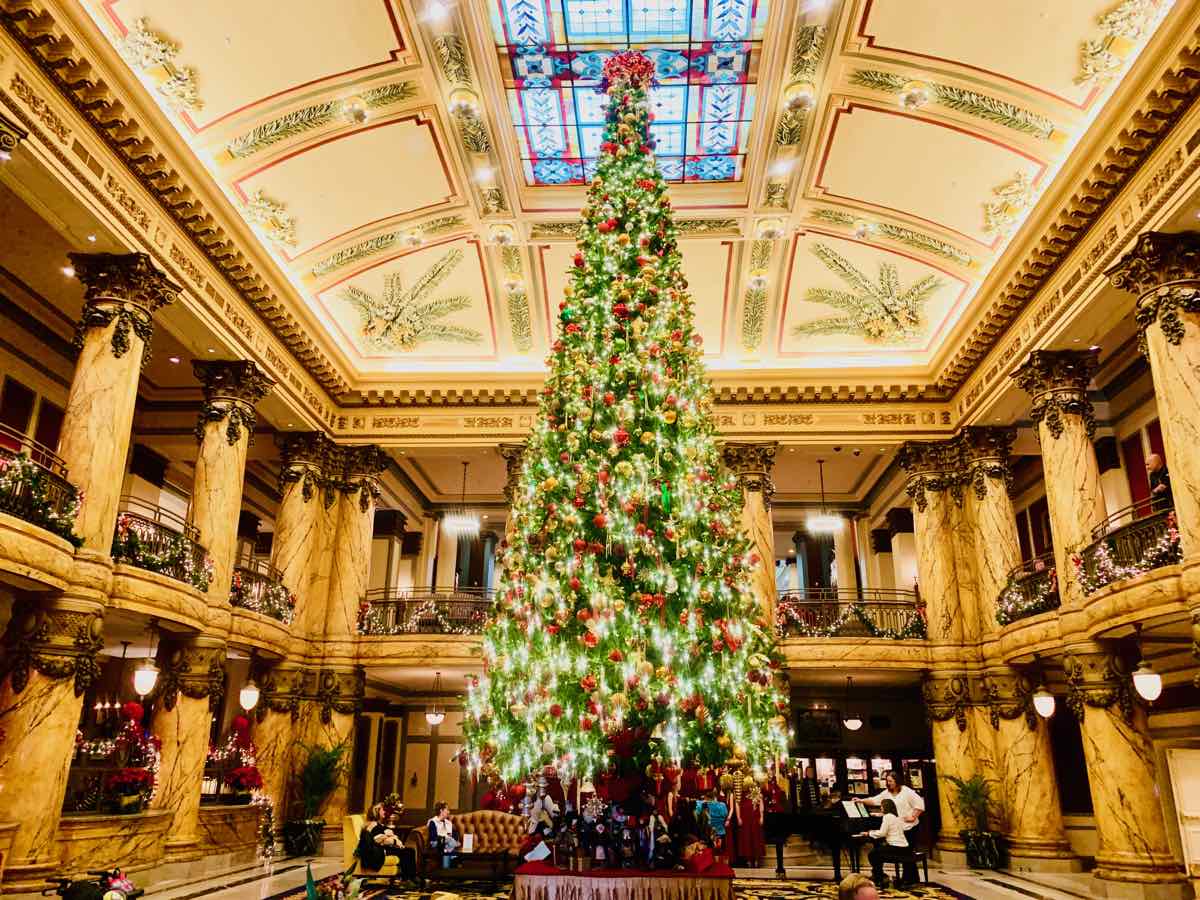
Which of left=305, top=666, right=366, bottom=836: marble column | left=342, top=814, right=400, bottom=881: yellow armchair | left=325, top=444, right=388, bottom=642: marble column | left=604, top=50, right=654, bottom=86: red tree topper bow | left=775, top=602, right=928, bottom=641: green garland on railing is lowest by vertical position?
left=342, top=814, right=400, bottom=881: yellow armchair

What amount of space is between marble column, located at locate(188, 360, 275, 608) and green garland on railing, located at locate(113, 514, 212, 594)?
330 millimetres

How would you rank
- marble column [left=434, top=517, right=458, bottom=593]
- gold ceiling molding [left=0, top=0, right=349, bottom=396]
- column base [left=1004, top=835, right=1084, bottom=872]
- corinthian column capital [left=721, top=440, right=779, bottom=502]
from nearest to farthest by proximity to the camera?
gold ceiling molding [left=0, top=0, right=349, bottom=396] < column base [left=1004, top=835, right=1084, bottom=872] < corinthian column capital [left=721, top=440, right=779, bottom=502] < marble column [left=434, top=517, right=458, bottom=593]

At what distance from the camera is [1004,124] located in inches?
417

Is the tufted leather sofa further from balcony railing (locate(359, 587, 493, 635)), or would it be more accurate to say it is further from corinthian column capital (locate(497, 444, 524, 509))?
corinthian column capital (locate(497, 444, 524, 509))

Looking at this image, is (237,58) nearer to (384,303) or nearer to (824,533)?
(384,303)

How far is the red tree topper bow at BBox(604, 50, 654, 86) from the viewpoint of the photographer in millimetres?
9500

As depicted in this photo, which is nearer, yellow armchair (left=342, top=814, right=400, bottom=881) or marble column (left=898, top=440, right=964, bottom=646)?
yellow armchair (left=342, top=814, right=400, bottom=881)

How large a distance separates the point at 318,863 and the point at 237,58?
11.2 m

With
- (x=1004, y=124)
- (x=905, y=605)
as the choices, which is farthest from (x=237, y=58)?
(x=905, y=605)

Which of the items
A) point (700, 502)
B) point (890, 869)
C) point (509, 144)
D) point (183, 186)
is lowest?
point (890, 869)

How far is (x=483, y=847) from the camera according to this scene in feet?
35.9

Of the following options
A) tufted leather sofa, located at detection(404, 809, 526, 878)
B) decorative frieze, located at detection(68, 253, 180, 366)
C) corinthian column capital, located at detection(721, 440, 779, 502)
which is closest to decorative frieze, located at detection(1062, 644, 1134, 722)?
corinthian column capital, located at detection(721, 440, 779, 502)

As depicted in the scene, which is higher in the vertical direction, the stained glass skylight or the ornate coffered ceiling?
the stained glass skylight

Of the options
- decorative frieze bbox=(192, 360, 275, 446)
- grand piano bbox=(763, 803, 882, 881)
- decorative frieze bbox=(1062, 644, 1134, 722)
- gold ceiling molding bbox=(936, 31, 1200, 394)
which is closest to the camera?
gold ceiling molding bbox=(936, 31, 1200, 394)
